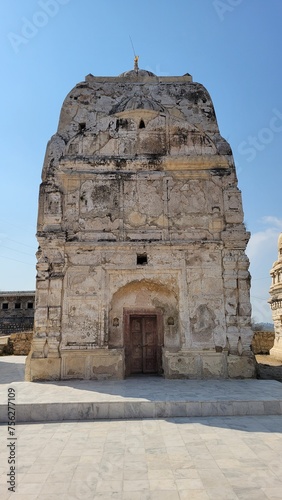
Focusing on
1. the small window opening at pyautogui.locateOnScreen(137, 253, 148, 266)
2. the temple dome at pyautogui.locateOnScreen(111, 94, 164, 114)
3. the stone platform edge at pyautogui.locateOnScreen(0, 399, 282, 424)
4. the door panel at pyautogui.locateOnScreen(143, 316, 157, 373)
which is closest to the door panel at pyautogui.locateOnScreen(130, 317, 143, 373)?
the door panel at pyautogui.locateOnScreen(143, 316, 157, 373)

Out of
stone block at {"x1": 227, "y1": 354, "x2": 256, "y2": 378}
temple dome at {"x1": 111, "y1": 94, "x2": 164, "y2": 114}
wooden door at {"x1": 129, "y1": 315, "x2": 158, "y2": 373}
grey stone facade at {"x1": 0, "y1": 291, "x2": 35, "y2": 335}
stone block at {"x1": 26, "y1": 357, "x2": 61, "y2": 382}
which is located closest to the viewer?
stone block at {"x1": 26, "y1": 357, "x2": 61, "y2": 382}

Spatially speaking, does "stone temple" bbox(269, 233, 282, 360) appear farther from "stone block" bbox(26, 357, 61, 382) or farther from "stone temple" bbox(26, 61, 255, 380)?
"stone block" bbox(26, 357, 61, 382)

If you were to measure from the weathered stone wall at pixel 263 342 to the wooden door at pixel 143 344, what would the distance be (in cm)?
963

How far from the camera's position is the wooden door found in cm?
930

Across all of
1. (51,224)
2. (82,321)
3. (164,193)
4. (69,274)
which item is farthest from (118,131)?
(82,321)

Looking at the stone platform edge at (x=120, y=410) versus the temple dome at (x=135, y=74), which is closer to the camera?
the stone platform edge at (x=120, y=410)

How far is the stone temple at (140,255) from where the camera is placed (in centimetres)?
865

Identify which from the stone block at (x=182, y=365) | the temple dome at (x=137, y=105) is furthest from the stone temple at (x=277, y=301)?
the temple dome at (x=137, y=105)

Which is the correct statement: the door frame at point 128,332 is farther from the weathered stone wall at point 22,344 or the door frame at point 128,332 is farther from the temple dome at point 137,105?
the weathered stone wall at point 22,344

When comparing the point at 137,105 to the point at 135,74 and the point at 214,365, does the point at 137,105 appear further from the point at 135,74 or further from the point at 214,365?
the point at 214,365

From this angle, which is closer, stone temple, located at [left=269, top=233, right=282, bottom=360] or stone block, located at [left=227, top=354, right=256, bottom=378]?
stone block, located at [left=227, top=354, right=256, bottom=378]

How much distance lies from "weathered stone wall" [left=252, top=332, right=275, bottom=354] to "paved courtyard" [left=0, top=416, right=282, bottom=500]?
11937mm

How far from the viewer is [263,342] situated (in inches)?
690

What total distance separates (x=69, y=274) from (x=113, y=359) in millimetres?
2354
